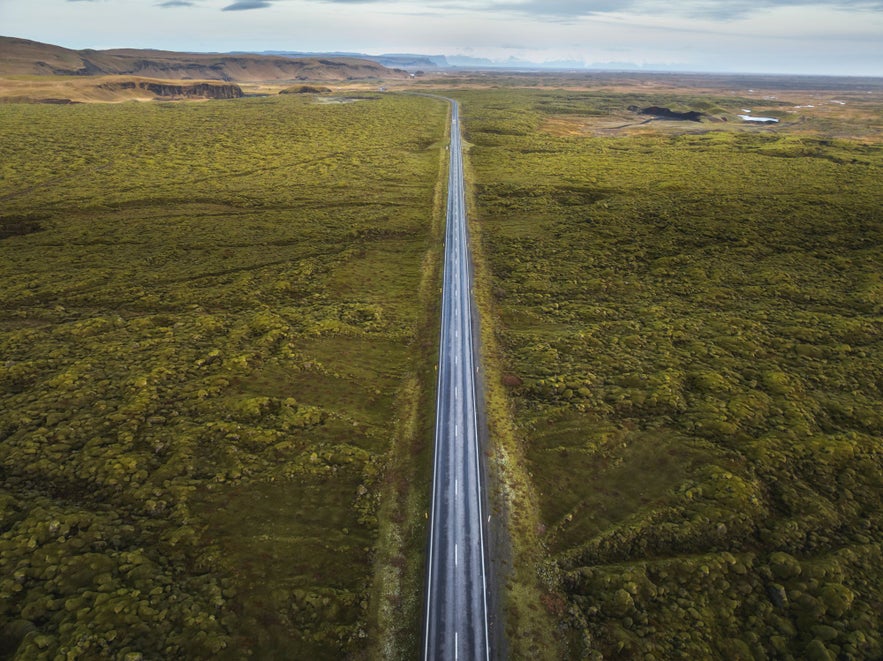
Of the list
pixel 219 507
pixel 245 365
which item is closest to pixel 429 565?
pixel 219 507

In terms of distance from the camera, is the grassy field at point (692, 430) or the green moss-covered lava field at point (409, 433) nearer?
the green moss-covered lava field at point (409, 433)

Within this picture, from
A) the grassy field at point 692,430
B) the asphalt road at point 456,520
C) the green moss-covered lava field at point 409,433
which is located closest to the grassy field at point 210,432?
the green moss-covered lava field at point 409,433

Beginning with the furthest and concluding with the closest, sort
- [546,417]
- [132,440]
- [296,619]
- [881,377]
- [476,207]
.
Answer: [476,207]
[881,377]
[546,417]
[132,440]
[296,619]

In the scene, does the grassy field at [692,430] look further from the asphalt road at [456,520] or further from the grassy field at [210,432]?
the grassy field at [210,432]

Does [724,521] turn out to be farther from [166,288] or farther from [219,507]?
[166,288]

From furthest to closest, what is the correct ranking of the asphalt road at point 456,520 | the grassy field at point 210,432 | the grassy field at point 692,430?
the grassy field at point 692,430, the grassy field at point 210,432, the asphalt road at point 456,520

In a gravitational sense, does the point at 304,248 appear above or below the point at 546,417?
above

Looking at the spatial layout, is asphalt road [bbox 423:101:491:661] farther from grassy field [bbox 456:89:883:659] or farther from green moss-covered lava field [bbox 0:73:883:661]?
grassy field [bbox 456:89:883:659]

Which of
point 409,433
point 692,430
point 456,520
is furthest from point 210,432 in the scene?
point 692,430
